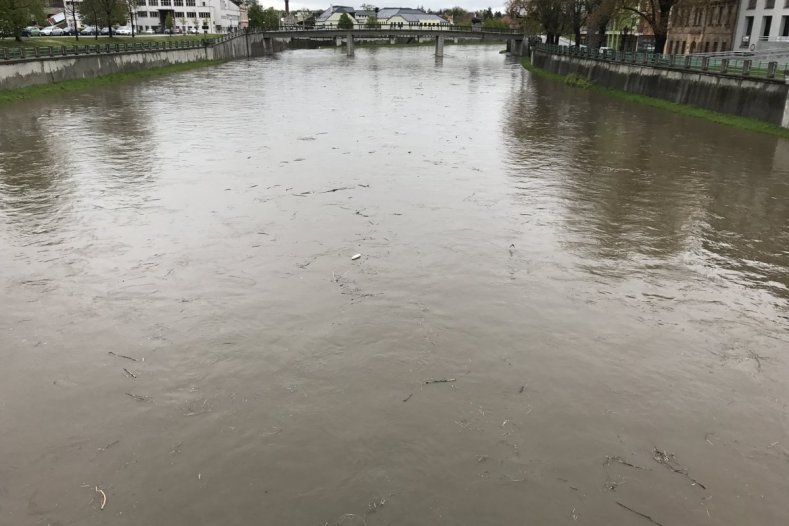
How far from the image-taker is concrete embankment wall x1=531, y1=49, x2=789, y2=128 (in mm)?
26219

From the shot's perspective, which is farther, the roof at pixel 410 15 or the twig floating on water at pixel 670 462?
the roof at pixel 410 15

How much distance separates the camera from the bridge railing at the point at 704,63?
26861 mm

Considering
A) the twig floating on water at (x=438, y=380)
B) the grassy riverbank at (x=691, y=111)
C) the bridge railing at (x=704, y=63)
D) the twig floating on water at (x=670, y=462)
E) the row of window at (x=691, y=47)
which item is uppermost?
the row of window at (x=691, y=47)

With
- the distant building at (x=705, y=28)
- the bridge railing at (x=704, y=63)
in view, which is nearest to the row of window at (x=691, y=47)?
the distant building at (x=705, y=28)

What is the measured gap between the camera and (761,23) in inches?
1844

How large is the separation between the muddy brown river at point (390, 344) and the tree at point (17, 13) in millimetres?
38808

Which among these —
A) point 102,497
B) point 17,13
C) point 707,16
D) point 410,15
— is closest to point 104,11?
point 17,13

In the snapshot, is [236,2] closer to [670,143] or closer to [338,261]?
[670,143]

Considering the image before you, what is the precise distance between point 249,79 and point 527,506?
51539 millimetres

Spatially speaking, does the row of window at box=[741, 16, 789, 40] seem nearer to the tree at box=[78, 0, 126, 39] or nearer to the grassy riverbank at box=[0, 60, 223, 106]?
the grassy riverbank at box=[0, 60, 223, 106]

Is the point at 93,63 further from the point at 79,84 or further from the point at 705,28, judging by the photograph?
the point at 705,28

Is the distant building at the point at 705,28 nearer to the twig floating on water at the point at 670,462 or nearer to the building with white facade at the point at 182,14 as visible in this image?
the twig floating on water at the point at 670,462

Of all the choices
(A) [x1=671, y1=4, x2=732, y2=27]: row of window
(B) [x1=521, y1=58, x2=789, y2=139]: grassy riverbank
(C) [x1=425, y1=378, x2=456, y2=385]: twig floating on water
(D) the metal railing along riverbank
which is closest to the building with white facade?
(D) the metal railing along riverbank

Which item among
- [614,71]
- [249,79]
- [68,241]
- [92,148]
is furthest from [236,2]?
[68,241]
